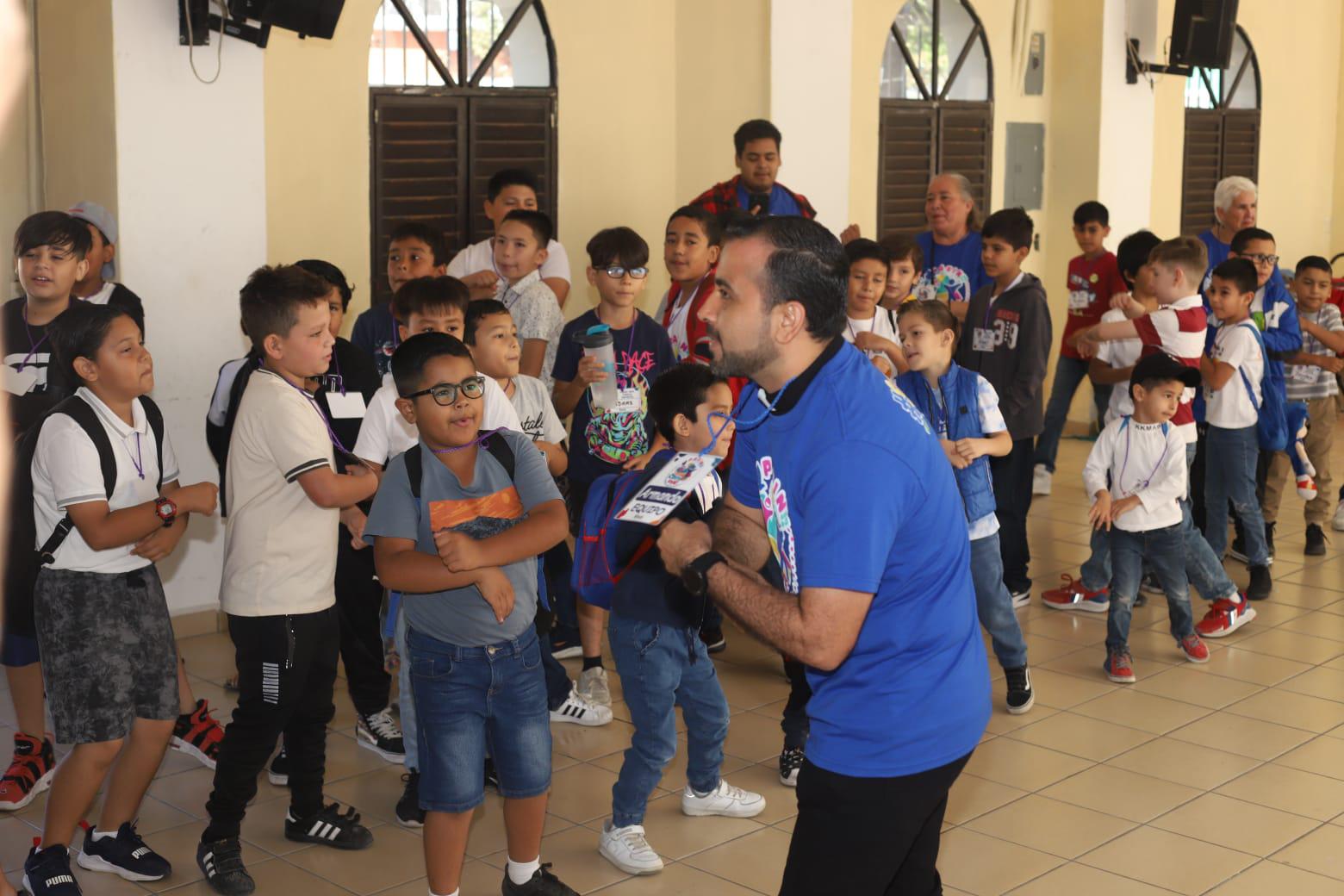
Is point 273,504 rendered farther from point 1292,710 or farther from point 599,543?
point 1292,710

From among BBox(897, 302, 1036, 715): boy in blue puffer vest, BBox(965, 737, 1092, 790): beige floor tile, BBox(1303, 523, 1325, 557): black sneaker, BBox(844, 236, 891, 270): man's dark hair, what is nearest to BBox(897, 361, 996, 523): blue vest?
BBox(897, 302, 1036, 715): boy in blue puffer vest

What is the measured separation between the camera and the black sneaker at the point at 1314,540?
725 cm

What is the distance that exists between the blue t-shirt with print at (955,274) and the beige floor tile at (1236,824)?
303 centimetres

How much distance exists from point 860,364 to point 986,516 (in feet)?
8.81

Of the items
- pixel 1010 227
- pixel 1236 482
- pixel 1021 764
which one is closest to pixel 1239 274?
pixel 1236 482

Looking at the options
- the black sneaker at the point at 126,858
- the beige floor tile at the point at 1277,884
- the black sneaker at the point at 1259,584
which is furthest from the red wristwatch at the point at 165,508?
the black sneaker at the point at 1259,584

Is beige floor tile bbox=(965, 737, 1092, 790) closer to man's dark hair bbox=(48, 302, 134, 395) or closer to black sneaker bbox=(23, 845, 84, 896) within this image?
black sneaker bbox=(23, 845, 84, 896)

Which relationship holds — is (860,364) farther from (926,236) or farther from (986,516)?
(926,236)

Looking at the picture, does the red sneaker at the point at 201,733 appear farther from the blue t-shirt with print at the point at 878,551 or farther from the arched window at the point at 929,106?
the arched window at the point at 929,106

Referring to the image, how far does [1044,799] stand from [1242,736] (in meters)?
0.96

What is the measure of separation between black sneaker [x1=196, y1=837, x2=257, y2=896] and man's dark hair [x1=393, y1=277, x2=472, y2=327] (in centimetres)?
165

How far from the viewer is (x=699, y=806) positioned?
4117 millimetres

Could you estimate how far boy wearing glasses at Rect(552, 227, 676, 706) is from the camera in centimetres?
504

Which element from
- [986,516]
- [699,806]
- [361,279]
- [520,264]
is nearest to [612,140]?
[361,279]
